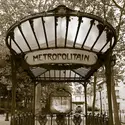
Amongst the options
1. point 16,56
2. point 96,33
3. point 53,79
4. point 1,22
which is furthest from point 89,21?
point 1,22

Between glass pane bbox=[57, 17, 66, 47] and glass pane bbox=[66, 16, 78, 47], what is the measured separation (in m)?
0.12

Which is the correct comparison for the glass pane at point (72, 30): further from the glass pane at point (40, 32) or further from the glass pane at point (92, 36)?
the glass pane at point (40, 32)

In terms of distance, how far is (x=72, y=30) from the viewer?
4770 millimetres

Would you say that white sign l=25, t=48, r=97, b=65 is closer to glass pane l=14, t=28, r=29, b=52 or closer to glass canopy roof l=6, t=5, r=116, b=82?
glass canopy roof l=6, t=5, r=116, b=82

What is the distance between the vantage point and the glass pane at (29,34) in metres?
4.54

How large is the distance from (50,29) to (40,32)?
0.23m

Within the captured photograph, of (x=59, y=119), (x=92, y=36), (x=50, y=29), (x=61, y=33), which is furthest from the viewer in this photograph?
(x=59, y=119)

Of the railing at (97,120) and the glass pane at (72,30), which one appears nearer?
the glass pane at (72,30)

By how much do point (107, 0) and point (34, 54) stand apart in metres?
7.03

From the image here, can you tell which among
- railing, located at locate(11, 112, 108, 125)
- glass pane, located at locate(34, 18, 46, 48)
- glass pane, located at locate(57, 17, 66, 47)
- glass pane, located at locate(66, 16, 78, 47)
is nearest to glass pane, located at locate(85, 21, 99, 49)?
glass pane, located at locate(66, 16, 78, 47)

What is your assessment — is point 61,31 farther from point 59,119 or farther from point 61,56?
point 59,119

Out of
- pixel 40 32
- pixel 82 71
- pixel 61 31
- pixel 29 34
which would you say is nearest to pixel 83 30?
pixel 61 31

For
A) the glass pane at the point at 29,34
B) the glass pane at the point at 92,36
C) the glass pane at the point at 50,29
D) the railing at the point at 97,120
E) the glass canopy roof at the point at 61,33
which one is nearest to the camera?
the glass canopy roof at the point at 61,33

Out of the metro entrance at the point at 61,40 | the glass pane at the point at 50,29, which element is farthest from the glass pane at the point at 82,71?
the glass pane at the point at 50,29
